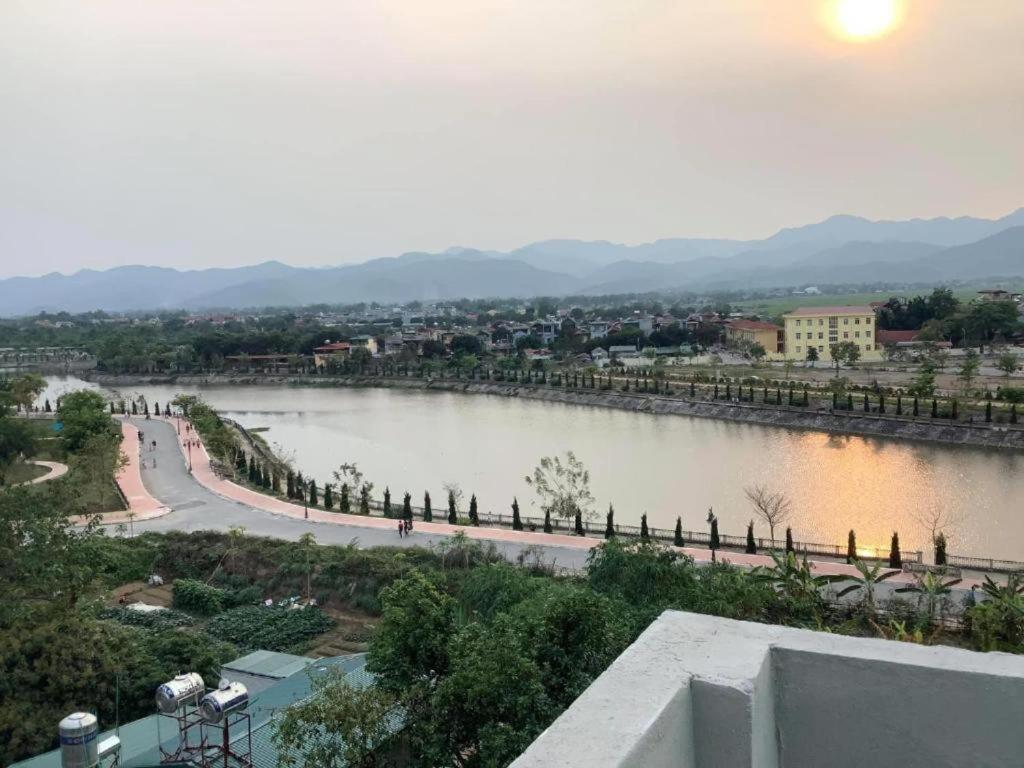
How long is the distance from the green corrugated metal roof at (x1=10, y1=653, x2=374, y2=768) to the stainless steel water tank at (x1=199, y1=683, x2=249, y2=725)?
1.26 ft

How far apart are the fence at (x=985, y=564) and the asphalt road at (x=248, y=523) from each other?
5.60 meters

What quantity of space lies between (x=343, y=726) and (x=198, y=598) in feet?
23.0

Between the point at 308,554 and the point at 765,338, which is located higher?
the point at 765,338

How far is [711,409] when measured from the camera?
3061 cm

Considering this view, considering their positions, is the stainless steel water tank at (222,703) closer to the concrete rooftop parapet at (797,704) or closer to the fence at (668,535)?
the concrete rooftop parapet at (797,704)

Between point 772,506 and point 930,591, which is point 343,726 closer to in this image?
point 930,591

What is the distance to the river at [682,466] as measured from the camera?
16.1m

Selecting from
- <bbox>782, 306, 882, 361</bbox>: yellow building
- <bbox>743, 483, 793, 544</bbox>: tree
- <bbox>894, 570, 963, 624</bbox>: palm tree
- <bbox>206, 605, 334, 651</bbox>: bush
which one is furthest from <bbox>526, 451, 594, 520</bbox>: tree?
<bbox>782, 306, 882, 361</bbox>: yellow building

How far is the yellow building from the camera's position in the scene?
146ft

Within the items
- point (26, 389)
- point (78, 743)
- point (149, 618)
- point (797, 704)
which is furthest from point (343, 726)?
point (26, 389)

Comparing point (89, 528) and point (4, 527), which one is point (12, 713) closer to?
point (4, 527)

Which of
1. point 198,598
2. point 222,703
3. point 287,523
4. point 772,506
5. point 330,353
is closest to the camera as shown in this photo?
point 222,703

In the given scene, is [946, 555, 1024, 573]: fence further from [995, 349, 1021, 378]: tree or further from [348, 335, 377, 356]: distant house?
[348, 335, 377, 356]: distant house

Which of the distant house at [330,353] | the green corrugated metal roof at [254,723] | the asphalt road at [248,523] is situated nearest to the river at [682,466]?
the asphalt road at [248,523]
